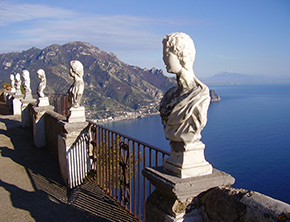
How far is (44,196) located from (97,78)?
101 m

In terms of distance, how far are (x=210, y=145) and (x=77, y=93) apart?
115ft

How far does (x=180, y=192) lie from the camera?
1.95m

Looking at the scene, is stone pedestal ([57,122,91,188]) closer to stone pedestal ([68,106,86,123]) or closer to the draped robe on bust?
stone pedestal ([68,106,86,123])

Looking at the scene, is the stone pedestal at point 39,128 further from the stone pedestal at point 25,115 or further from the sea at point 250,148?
the sea at point 250,148

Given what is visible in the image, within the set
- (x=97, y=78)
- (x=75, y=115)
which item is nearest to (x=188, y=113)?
(x=75, y=115)

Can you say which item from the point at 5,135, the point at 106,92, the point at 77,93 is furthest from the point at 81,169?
the point at 106,92

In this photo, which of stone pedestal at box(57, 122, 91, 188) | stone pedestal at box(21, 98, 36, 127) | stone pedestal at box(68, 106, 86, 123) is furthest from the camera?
stone pedestal at box(21, 98, 36, 127)

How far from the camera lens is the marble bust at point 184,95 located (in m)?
2.04

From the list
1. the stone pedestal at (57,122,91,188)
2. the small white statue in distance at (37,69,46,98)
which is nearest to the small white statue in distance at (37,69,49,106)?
the small white statue in distance at (37,69,46,98)

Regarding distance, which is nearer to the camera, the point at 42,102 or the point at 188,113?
the point at 188,113

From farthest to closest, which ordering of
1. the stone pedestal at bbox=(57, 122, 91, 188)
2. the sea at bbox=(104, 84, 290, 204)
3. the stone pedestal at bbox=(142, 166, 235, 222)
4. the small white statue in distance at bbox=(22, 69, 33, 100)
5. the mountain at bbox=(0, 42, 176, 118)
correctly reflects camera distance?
the mountain at bbox=(0, 42, 176, 118) → the sea at bbox=(104, 84, 290, 204) → the small white statue in distance at bbox=(22, 69, 33, 100) → the stone pedestal at bbox=(57, 122, 91, 188) → the stone pedestal at bbox=(142, 166, 235, 222)

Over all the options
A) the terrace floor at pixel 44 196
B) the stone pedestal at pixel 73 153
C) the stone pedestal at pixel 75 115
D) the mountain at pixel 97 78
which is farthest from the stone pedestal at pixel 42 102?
the mountain at pixel 97 78

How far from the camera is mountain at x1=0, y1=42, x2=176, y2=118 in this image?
2887 inches

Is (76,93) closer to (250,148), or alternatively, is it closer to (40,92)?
(40,92)
